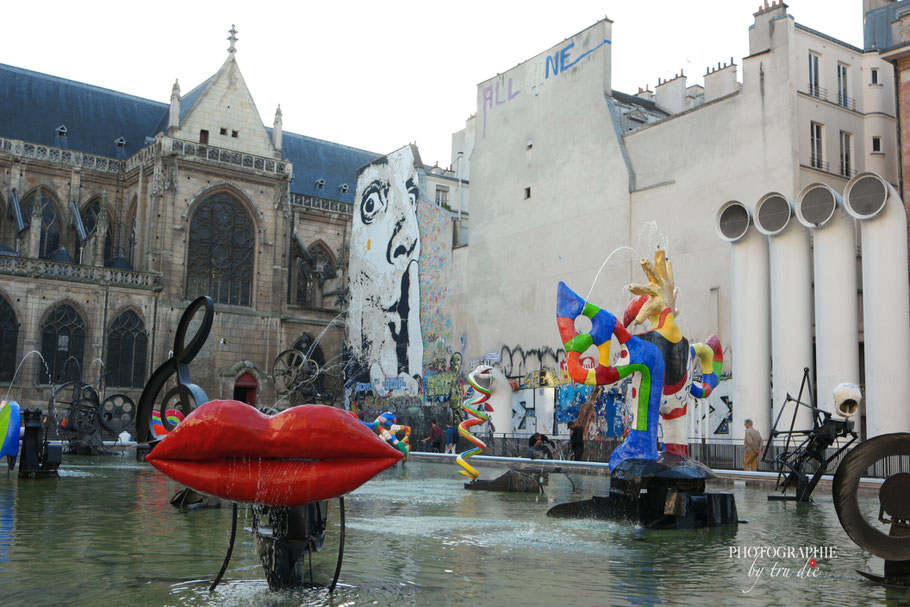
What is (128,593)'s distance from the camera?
19.3 ft

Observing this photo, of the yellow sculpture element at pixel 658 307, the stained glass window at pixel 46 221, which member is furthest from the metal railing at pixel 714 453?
the stained glass window at pixel 46 221

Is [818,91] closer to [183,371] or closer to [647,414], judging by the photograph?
[647,414]

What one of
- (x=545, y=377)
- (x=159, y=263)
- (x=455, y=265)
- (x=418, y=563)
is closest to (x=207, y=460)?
(x=418, y=563)

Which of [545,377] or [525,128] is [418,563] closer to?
[545,377]

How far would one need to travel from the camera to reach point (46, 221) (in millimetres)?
48594

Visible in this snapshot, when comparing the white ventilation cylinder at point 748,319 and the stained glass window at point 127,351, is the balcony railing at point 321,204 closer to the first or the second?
the stained glass window at point 127,351

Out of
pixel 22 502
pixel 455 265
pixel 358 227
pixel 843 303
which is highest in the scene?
pixel 358 227

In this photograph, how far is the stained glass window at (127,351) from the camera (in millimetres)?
44688

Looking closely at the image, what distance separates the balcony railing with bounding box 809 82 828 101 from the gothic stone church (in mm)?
29562

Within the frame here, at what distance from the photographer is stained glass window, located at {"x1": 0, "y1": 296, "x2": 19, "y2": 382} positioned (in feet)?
138

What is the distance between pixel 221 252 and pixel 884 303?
35148 mm

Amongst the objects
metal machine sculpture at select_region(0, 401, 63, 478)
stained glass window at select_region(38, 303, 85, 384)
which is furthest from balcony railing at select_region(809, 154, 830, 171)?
stained glass window at select_region(38, 303, 85, 384)

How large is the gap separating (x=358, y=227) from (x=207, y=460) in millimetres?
44771

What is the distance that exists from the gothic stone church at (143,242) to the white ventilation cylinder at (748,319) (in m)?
28.1
